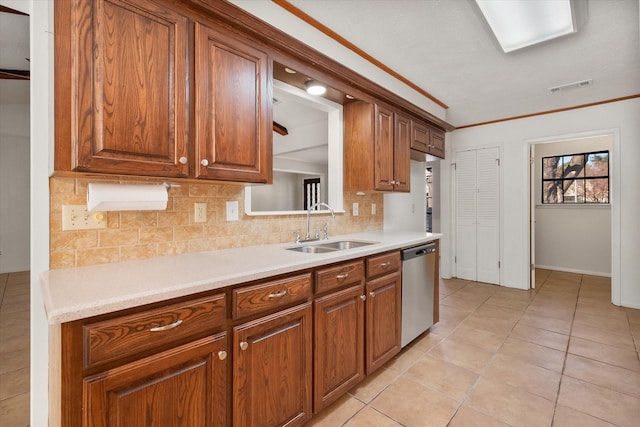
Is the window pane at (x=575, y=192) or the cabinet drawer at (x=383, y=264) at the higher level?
the window pane at (x=575, y=192)

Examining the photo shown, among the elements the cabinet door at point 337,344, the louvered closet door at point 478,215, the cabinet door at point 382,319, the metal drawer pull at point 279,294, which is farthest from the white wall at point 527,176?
the metal drawer pull at point 279,294

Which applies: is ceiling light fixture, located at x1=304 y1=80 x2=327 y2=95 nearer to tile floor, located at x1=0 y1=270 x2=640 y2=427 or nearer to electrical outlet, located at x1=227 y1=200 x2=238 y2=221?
electrical outlet, located at x1=227 y1=200 x2=238 y2=221

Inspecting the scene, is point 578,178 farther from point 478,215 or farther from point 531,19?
point 531,19

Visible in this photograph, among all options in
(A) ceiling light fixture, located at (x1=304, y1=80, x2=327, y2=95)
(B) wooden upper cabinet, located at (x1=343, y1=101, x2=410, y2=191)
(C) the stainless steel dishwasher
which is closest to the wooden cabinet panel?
(B) wooden upper cabinet, located at (x1=343, y1=101, x2=410, y2=191)

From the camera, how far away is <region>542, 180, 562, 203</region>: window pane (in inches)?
210

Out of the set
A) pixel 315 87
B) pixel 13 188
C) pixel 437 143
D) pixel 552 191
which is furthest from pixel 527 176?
pixel 13 188

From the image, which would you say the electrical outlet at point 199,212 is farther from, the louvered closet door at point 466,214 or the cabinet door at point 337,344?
the louvered closet door at point 466,214

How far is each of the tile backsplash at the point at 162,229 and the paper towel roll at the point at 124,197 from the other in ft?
0.22

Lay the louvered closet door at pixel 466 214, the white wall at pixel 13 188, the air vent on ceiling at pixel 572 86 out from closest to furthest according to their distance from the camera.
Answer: the air vent on ceiling at pixel 572 86 < the louvered closet door at pixel 466 214 < the white wall at pixel 13 188

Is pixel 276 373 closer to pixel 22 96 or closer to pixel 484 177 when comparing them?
pixel 484 177

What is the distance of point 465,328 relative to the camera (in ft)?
9.73

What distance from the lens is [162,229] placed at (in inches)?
65.7

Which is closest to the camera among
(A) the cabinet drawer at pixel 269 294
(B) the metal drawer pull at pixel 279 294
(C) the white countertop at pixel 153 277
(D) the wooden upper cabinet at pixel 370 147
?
(C) the white countertop at pixel 153 277

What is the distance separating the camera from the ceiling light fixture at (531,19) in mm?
1917
